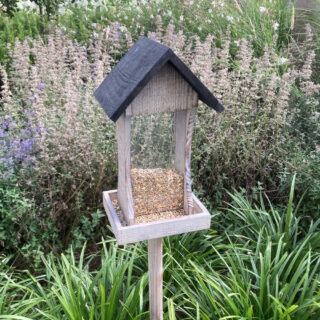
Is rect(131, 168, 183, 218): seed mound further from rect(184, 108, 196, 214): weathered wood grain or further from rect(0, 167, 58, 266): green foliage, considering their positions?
rect(0, 167, 58, 266): green foliage

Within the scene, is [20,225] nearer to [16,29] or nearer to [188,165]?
[188,165]

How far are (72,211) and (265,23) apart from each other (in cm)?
365

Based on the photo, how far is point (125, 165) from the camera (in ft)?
5.86

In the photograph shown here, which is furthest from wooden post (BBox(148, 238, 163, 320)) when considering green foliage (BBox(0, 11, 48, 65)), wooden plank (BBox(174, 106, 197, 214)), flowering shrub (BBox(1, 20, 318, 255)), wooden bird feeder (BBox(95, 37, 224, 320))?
green foliage (BBox(0, 11, 48, 65))

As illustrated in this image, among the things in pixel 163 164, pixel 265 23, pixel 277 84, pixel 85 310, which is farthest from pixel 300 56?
pixel 85 310

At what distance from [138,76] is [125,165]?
1.32ft

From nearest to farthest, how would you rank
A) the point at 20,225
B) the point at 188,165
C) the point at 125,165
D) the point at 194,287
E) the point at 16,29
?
the point at 125,165 < the point at 188,165 < the point at 194,287 < the point at 20,225 < the point at 16,29

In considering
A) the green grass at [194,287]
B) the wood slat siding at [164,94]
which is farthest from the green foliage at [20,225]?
the wood slat siding at [164,94]

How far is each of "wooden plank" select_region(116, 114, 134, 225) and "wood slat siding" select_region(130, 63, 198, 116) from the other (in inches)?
3.1

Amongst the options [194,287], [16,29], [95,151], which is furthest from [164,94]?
[16,29]

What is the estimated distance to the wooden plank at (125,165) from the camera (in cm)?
170

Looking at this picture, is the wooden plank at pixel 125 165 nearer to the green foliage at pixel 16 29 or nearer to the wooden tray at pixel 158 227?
the wooden tray at pixel 158 227

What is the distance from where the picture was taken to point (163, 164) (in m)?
1.94

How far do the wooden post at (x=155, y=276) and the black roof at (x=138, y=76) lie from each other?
0.73 meters
